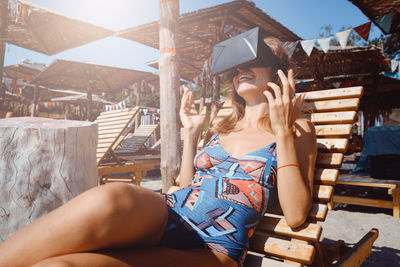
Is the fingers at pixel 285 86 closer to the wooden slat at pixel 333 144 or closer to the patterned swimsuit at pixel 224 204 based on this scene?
the patterned swimsuit at pixel 224 204

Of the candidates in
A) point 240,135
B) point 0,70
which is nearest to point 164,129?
point 240,135

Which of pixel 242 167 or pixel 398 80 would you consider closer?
pixel 242 167

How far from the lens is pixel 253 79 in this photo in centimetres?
191

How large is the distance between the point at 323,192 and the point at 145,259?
1318 millimetres

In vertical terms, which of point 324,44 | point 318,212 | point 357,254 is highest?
point 324,44

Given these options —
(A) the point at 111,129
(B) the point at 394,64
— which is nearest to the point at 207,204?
(A) the point at 111,129

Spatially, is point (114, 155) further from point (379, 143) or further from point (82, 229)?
point (379, 143)

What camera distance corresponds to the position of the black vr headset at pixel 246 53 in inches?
72.3

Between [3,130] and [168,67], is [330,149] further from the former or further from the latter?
[3,130]

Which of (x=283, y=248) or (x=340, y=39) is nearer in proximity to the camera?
(x=283, y=248)

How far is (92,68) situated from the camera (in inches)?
379

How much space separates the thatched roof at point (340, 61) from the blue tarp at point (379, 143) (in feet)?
7.89

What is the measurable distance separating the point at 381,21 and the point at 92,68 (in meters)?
9.78

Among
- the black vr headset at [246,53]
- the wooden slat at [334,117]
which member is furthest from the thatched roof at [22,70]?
the wooden slat at [334,117]
